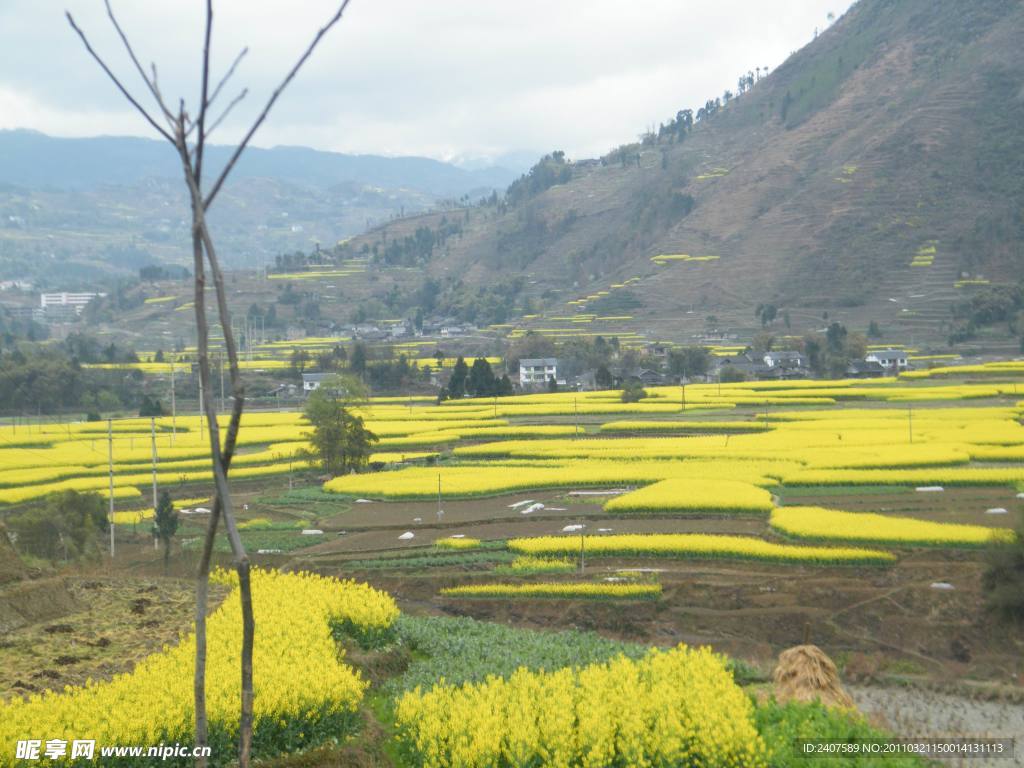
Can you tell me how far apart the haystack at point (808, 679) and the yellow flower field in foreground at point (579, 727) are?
186cm

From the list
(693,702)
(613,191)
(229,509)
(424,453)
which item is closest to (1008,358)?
(424,453)

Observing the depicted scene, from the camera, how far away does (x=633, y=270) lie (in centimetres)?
11794

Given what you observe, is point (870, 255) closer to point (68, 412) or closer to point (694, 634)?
point (68, 412)

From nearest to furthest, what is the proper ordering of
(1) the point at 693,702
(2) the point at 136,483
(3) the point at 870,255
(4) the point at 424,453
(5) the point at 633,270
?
1. (1) the point at 693,702
2. (2) the point at 136,483
3. (4) the point at 424,453
4. (3) the point at 870,255
5. (5) the point at 633,270

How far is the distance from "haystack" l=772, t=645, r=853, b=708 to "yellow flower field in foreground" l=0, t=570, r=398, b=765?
5.09 metres

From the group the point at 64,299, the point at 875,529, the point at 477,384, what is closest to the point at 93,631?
the point at 875,529

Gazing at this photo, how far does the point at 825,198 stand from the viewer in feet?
355

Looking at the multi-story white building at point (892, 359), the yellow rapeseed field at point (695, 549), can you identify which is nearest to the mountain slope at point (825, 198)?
the multi-story white building at point (892, 359)

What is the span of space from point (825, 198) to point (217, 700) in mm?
107296

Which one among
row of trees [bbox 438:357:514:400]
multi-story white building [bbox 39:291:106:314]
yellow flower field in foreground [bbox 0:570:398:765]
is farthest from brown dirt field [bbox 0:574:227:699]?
multi-story white building [bbox 39:291:106:314]

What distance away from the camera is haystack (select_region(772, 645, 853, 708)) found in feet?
39.1

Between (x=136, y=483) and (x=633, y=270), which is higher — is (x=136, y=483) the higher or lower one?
the lower one

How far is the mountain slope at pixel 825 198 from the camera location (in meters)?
94.3

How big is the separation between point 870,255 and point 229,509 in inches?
3828
